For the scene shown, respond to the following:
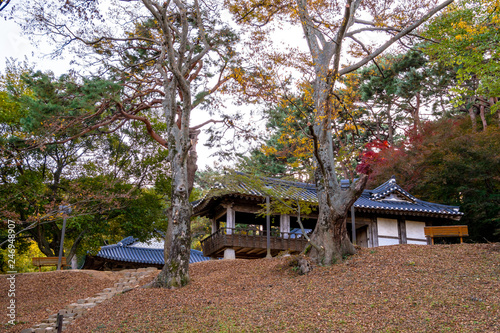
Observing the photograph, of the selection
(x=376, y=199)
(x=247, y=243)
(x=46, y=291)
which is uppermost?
(x=376, y=199)

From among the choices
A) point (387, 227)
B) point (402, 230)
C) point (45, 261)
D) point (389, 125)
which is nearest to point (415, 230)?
point (402, 230)

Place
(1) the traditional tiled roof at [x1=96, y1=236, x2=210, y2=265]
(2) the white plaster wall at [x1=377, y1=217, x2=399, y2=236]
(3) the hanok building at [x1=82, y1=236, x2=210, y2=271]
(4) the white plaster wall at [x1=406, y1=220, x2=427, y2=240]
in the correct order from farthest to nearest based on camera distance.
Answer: (1) the traditional tiled roof at [x1=96, y1=236, x2=210, y2=265] → (3) the hanok building at [x1=82, y1=236, x2=210, y2=271] → (4) the white plaster wall at [x1=406, y1=220, x2=427, y2=240] → (2) the white plaster wall at [x1=377, y1=217, x2=399, y2=236]

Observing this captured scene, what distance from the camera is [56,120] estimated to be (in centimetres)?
1161

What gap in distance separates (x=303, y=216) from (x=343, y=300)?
30.0 ft

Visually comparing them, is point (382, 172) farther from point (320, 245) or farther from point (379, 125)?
point (320, 245)

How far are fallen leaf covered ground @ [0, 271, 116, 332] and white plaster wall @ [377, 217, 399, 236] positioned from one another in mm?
12076

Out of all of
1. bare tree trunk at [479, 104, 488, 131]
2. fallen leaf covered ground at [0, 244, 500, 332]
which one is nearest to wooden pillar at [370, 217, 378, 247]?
fallen leaf covered ground at [0, 244, 500, 332]

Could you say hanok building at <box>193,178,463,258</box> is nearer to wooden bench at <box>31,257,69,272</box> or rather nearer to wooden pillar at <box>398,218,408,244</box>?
wooden pillar at <box>398,218,408,244</box>

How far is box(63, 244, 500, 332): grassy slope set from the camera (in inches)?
253

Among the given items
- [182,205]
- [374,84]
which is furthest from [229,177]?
[374,84]

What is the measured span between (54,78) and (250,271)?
337 inches

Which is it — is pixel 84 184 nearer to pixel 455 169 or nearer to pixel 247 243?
pixel 247 243

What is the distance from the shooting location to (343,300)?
7551mm

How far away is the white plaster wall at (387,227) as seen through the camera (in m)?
18.4
